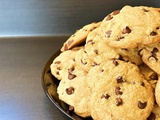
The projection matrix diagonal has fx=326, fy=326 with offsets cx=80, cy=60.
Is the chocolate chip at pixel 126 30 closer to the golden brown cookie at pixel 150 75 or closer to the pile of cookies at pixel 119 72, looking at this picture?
the pile of cookies at pixel 119 72

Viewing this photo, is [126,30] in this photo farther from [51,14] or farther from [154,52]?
[51,14]

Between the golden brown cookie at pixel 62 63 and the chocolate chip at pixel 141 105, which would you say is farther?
the golden brown cookie at pixel 62 63

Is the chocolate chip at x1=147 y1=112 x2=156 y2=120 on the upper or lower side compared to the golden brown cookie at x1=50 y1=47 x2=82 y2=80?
upper

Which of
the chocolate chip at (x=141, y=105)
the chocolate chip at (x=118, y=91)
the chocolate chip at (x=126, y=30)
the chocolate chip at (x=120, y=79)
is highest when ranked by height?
the chocolate chip at (x=126, y=30)

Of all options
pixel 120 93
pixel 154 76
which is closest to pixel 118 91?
pixel 120 93

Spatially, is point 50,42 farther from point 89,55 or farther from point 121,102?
point 121,102

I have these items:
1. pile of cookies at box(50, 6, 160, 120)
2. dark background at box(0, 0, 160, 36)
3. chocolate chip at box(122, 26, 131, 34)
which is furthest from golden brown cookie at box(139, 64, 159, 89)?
dark background at box(0, 0, 160, 36)

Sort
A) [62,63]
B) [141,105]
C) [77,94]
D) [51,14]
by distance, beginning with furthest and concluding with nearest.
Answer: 1. [51,14]
2. [62,63]
3. [77,94]
4. [141,105]

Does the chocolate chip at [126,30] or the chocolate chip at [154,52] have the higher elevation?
the chocolate chip at [126,30]

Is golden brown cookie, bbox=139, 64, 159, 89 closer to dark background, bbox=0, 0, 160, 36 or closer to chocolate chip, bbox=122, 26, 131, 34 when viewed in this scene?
chocolate chip, bbox=122, 26, 131, 34

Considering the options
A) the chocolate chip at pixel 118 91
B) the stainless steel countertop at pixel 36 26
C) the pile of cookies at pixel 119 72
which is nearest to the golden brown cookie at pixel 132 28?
the pile of cookies at pixel 119 72
